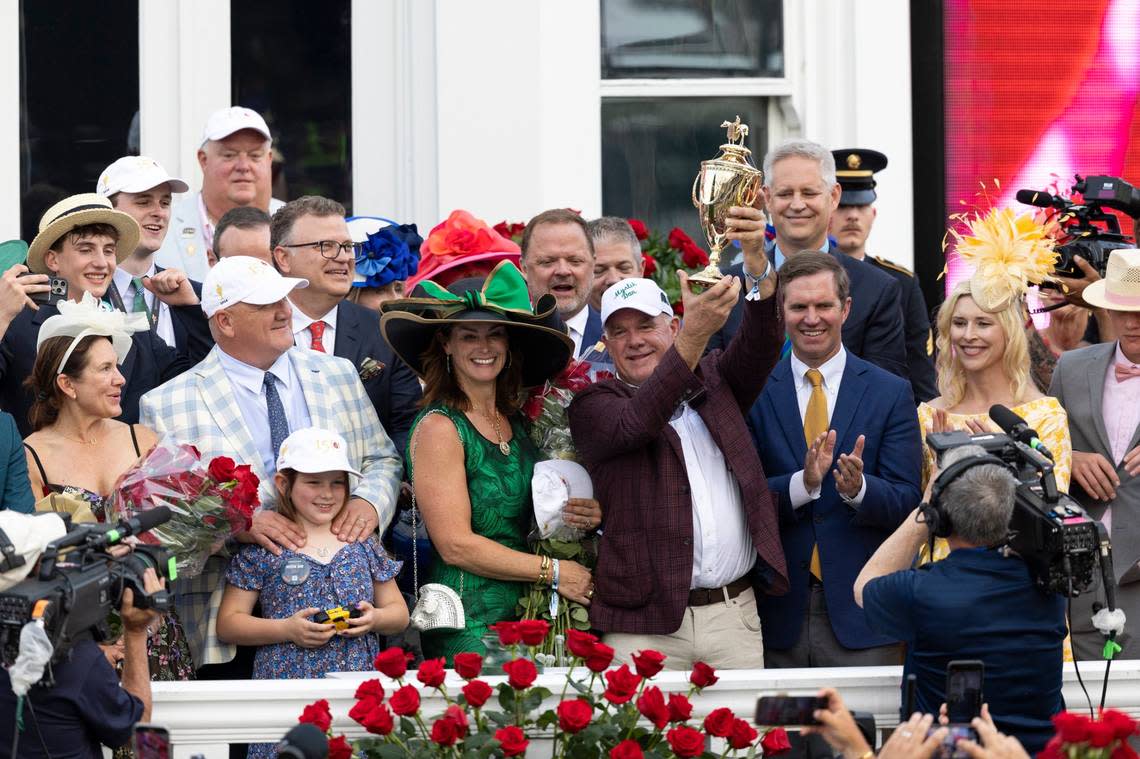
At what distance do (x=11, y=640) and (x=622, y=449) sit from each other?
2113 mm

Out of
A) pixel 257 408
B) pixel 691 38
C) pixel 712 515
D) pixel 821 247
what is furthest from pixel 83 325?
pixel 691 38

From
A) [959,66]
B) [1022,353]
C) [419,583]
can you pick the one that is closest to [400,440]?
[419,583]

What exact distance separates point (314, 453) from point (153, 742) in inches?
68.9

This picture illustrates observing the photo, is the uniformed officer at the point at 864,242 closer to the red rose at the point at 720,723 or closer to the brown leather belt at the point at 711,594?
the brown leather belt at the point at 711,594

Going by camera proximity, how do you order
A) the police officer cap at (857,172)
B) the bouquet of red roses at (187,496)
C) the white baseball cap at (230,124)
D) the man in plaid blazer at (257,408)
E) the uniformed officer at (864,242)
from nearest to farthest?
the bouquet of red roses at (187,496), the man in plaid blazer at (257,408), the uniformed officer at (864,242), the white baseball cap at (230,124), the police officer cap at (857,172)

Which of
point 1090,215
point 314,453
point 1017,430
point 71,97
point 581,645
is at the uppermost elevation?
point 71,97

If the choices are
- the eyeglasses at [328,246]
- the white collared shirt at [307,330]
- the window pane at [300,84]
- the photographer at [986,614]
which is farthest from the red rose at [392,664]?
the window pane at [300,84]

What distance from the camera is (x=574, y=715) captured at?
462cm

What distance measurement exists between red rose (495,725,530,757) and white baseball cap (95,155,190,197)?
3.04 m

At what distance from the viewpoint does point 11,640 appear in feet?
14.1

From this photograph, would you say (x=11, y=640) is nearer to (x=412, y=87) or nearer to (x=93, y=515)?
(x=93, y=515)

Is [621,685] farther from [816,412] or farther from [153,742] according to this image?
[816,412]

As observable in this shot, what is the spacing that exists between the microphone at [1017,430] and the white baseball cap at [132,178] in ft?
10.6

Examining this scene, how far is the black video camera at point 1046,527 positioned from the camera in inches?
188
